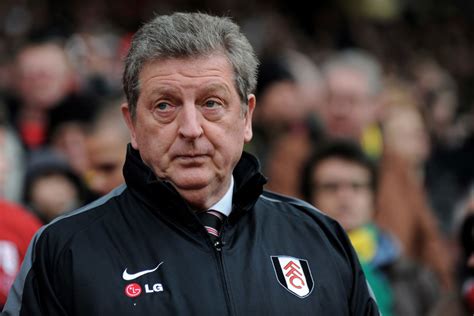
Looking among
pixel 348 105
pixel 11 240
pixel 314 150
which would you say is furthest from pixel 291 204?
pixel 348 105

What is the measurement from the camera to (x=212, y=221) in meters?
3.76

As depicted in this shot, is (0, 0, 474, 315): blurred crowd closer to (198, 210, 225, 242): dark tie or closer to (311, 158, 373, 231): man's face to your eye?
(311, 158, 373, 231): man's face

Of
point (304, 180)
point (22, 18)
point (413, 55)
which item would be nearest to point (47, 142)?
point (304, 180)

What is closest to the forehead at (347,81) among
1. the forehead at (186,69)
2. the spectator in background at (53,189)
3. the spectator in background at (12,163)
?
the spectator in background at (53,189)

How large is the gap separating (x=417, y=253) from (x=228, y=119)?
4.11 m

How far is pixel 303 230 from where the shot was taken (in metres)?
3.89

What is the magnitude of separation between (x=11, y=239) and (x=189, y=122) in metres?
1.91

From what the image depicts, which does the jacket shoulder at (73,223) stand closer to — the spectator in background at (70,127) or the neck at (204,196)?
the neck at (204,196)

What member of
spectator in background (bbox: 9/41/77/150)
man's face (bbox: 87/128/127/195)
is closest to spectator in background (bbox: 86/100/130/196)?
man's face (bbox: 87/128/127/195)

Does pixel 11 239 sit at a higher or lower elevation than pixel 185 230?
lower

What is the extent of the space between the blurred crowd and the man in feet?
4.25

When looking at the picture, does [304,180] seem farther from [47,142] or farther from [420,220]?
[47,142]

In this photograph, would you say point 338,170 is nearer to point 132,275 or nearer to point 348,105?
point 348,105

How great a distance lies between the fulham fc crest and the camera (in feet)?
12.1
